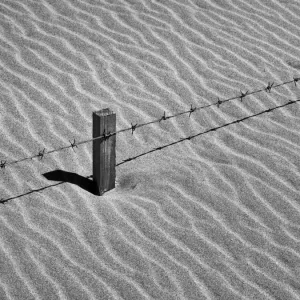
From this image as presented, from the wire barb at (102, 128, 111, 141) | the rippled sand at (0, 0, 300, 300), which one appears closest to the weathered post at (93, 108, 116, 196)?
the wire barb at (102, 128, 111, 141)

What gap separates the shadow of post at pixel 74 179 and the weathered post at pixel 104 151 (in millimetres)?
86

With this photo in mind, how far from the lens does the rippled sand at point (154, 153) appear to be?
3.83 meters

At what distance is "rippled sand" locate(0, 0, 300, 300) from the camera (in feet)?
12.6

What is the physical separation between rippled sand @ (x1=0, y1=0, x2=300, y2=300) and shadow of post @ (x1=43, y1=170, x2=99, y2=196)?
6 centimetres

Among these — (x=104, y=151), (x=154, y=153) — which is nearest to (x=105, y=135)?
(x=104, y=151)

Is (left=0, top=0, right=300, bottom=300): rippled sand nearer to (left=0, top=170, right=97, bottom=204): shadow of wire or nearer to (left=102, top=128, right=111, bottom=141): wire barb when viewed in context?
(left=0, top=170, right=97, bottom=204): shadow of wire

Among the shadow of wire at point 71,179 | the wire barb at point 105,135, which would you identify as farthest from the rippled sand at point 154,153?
the wire barb at point 105,135

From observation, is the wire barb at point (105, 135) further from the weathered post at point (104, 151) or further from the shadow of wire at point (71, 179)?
the shadow of wire at point (71, 179)

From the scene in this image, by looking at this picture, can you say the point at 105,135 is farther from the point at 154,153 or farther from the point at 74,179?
the point at 154,153

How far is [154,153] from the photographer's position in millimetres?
5043

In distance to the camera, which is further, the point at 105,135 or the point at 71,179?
the point at 71,179

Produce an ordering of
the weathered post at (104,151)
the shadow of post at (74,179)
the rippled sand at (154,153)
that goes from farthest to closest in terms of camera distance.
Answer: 1. the shadow of post at (74,179)
2. the weathered post at (104,151)
3. the rippled sand at (154,153)

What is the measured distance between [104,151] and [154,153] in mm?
716

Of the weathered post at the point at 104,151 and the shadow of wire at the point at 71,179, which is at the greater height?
the weathered post at the point at 104,151
